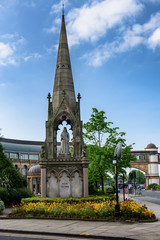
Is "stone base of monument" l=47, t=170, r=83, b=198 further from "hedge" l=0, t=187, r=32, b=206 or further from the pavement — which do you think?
the pavement

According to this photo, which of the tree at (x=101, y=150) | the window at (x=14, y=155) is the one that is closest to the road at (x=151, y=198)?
the tree at (x=101, y=150)

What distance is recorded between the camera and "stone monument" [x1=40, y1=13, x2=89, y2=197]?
2288 cm

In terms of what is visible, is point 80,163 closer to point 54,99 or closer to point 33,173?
point 54,99

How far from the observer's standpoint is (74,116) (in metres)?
24.1

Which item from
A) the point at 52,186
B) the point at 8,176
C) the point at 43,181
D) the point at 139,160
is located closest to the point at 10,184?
the point at 8,176

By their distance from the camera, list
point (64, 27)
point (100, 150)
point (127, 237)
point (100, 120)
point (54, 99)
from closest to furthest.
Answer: point (127, 237) → point (54, 99) → point (64, 27) → point (100, 150) → point (100, 120)

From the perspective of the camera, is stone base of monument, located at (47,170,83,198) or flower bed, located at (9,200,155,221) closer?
flower bed, located at (9,200,155,221)

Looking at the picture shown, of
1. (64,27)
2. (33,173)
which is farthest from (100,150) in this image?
(33,173)

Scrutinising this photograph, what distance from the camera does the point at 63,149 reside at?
24.2m

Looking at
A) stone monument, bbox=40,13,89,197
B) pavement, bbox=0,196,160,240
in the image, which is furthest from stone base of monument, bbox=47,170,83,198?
pavement, bbox=0,196,160,240

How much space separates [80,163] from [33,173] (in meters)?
39.3

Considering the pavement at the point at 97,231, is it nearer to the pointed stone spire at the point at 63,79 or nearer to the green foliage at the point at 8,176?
the pointed stone spire at the point at 63,79

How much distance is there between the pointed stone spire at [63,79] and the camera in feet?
80.8

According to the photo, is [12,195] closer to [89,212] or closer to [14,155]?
[89,212]
